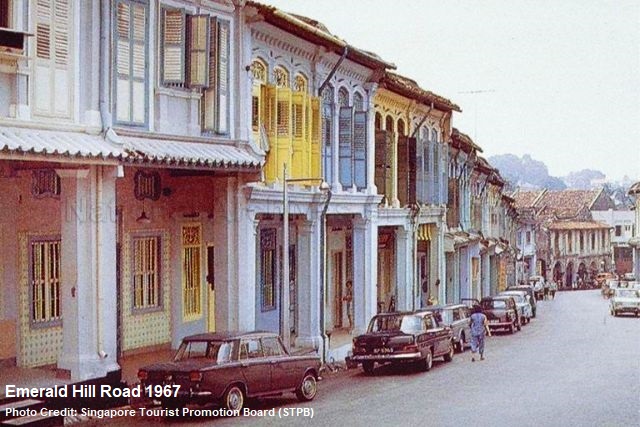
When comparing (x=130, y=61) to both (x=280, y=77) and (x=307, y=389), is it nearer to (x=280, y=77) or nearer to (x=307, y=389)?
(x=280, y=77)

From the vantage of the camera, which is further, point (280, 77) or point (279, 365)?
point (280, 77)

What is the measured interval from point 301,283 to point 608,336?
15023 mm

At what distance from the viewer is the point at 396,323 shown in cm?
2417

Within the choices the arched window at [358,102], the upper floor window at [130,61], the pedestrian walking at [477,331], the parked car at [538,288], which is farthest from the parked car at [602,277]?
the upper floor window at [130,61]

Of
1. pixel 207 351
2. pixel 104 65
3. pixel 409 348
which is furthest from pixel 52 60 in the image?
pixel 409 348

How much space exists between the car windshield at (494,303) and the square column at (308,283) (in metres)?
13.1

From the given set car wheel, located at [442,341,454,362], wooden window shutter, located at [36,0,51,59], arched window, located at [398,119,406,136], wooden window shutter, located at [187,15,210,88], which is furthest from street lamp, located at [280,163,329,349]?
arched window, located at [398,119,406,136]

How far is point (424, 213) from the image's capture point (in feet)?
120

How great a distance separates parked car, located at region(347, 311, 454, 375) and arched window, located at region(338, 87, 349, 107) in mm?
6643

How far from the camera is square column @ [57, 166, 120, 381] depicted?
55.6 feet

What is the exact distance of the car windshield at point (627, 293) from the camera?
49.7 m

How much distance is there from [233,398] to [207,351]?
973mm

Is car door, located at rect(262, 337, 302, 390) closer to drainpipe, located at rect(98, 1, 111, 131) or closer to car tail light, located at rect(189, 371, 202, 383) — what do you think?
car tail light, located at rect(189, 371, 202, 383)

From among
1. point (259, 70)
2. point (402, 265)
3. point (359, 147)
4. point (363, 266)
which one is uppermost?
point (259, 70)
